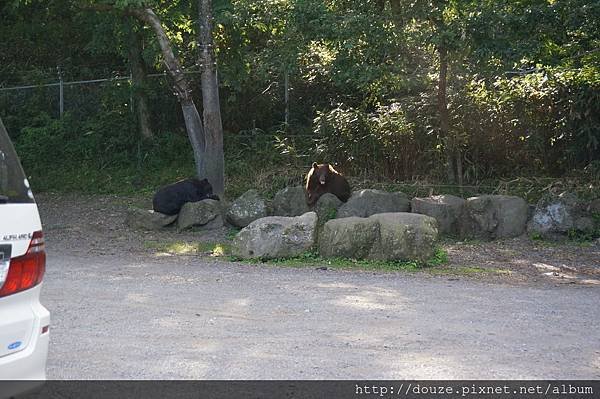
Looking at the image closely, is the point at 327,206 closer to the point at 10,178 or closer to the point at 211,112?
the point at 211,112

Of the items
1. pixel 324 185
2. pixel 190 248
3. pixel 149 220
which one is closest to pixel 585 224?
pixel 324 185

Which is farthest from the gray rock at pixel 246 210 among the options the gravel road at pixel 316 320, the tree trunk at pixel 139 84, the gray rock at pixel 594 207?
the tree trunk at pixel 139 84

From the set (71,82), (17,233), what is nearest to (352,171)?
(71,82)

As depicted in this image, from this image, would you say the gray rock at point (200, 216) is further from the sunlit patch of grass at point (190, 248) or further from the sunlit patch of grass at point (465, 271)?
the sunlit patch of grass at point (465, 271)

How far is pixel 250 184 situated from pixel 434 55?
555cm

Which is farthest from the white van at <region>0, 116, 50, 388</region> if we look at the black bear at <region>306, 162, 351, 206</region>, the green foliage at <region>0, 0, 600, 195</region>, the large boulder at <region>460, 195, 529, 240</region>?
the black bear at <region>306, 162, 351, 206</region>

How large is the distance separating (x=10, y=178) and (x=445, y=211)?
10.5 m

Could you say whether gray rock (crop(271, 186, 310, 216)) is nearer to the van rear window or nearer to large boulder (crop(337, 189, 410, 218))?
large boulder (crop(337, 189, 410, 218))

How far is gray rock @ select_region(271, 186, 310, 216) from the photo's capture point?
49.6 feet

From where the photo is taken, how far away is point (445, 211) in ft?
45.1

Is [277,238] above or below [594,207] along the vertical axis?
below

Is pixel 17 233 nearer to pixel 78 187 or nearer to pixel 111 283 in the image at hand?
pixel 111 283

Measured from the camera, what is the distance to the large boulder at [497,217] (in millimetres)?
13344

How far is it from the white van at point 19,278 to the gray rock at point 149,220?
33.4 feet
